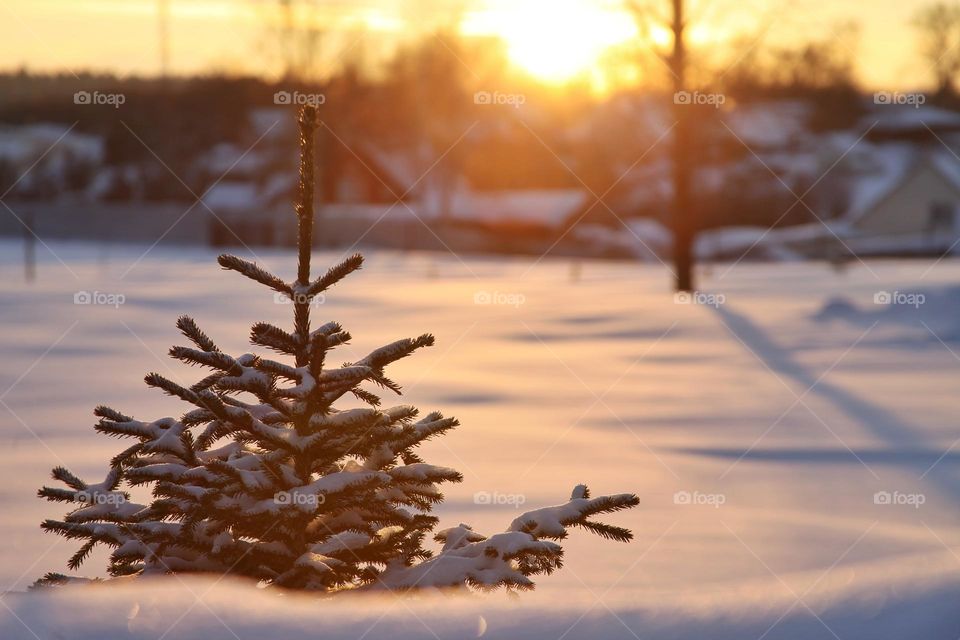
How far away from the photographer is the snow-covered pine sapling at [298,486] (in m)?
2.87

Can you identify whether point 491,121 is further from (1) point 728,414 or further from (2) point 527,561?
(2) point 527,561

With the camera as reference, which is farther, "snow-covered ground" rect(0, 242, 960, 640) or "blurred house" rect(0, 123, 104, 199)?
"blurred house" rect(0, 123, 104, 199)

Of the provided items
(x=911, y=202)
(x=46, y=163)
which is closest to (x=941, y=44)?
(x=911, y=202)

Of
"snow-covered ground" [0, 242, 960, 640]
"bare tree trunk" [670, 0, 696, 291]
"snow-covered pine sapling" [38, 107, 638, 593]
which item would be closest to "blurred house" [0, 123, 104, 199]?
"snow-covered ground" [0, 242, 960, 640]

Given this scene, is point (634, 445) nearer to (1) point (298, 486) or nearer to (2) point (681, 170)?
(1) point (298, 486)

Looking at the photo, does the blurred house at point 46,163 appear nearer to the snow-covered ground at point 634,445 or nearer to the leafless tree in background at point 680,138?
the snow-covered ground at point 634,445

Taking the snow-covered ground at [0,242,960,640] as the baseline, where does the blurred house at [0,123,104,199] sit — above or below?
above

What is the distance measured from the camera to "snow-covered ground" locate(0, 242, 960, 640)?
8.34 ft

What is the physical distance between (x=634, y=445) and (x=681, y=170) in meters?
14.6

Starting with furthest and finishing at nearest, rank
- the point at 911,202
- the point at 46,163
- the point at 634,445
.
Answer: the point at 46,163 → the point at 911,202 → the point at 634,445

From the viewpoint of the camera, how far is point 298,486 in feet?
9.65

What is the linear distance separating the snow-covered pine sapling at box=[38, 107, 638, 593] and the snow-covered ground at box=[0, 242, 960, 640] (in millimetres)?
299

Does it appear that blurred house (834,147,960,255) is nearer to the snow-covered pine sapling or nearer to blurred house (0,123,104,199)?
blurred house (0,123,104,199)

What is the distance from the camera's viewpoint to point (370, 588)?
2.97m
